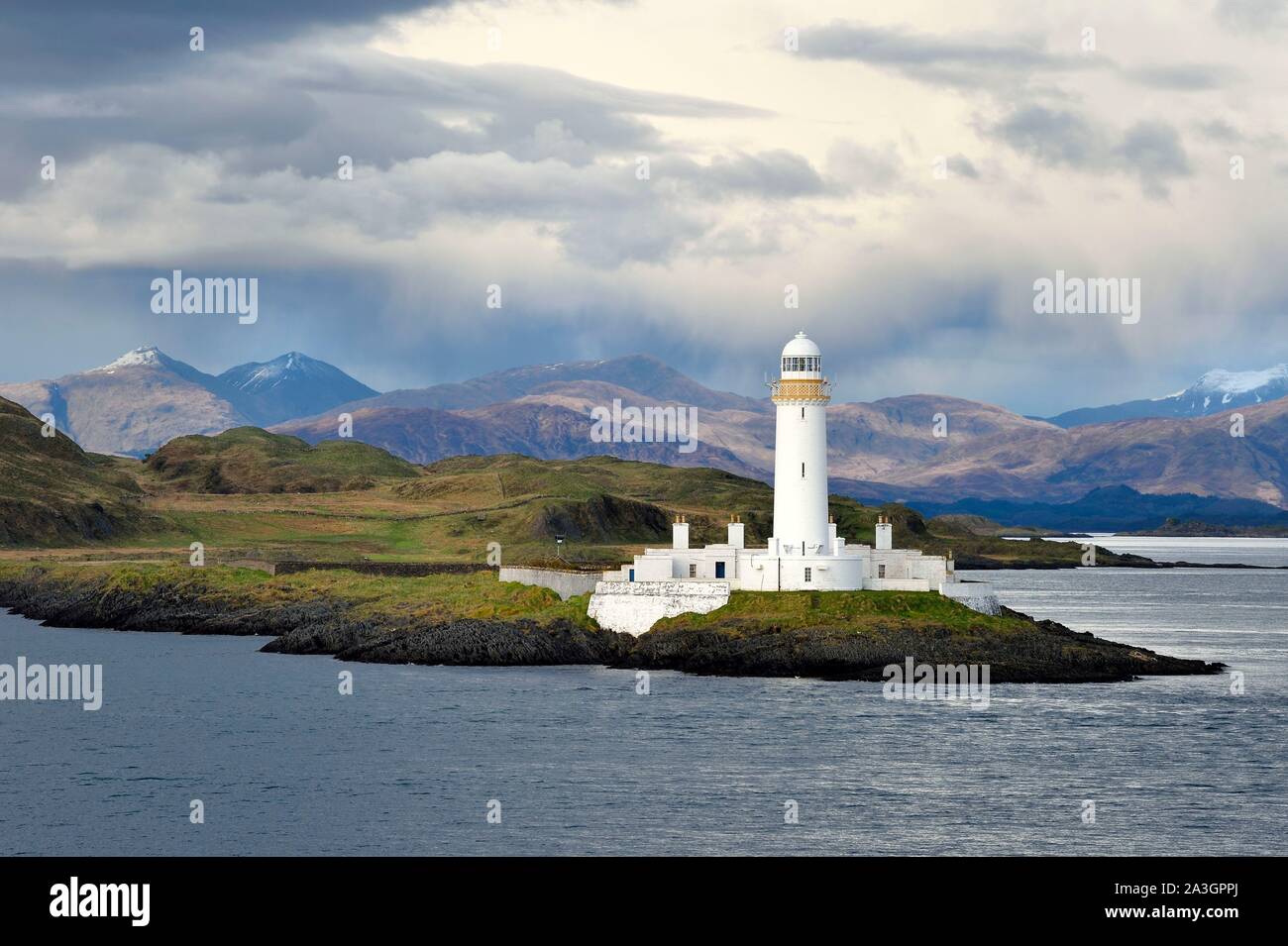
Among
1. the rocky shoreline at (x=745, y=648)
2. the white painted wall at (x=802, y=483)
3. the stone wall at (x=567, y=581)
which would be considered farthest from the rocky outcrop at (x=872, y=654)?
the stone wall at (x=567, y=581)

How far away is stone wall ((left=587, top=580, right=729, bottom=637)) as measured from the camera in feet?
253

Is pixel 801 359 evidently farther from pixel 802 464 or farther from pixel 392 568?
pixel 392 568

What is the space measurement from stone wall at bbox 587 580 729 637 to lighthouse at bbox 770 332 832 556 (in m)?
4.20

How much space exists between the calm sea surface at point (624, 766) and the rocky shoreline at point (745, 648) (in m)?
1.19

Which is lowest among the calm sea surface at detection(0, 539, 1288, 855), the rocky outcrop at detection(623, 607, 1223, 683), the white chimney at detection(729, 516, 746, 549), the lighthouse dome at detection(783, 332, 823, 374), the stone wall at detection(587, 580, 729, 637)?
the calm sea surface at detection(0, 539, 1288, 855)

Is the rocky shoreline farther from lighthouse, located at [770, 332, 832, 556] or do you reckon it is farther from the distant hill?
the distant hill

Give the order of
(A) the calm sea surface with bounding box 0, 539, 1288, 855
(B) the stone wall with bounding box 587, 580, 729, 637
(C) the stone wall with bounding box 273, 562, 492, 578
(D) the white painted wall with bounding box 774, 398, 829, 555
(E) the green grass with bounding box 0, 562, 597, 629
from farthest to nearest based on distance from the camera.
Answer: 1. (C) the stone wall with bounding box 273, 562, 492, 578
2. (E) the green grass with bounding box 0, 562, 597, 629
3. (B) the stone wall with bounding box 587, 580, 729, 637
4. (D) the white painted wall with bounding box 774, 398, 829, 555
5. (A) the calm sea surface with bounding box 0, 539, 1288, 855

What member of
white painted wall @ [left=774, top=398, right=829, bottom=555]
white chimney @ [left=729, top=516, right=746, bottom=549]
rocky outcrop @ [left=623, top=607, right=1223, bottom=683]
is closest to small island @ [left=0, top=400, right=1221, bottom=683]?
rocky outcrop @ [left=623, top=607, right=1223, bottom=683]

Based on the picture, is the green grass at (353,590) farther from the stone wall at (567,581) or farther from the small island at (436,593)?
the stone wall at (567,581)

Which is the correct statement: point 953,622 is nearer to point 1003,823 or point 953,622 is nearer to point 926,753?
point 926,753
